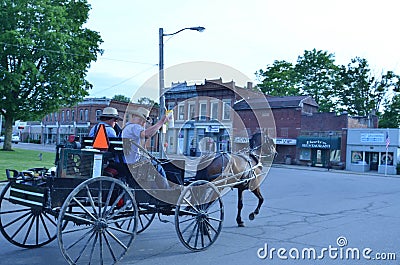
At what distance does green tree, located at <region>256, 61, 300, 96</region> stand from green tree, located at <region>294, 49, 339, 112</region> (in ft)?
3.55

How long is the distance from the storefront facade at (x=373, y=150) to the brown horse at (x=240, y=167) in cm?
3013

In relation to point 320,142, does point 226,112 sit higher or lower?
higher

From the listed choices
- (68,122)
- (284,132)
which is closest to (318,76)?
(284,132)

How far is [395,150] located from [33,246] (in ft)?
120

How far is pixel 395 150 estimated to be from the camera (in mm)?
37344

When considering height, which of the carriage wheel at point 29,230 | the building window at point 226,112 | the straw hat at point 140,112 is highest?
the building window at point 226,112

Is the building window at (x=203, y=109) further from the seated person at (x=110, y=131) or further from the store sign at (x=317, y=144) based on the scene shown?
the store sign at (x=317, y=144)

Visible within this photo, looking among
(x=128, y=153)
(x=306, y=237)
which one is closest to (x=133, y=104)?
(x=128, y=153)

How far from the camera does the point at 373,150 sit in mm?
38969

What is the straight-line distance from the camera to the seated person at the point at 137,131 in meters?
6.09

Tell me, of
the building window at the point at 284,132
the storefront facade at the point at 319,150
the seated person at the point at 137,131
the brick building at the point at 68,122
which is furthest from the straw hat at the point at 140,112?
the brick building at the point at 68,122

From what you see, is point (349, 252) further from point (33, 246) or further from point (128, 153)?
point (33, 246)

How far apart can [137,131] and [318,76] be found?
190ft

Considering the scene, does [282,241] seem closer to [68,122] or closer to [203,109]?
[203,109]
